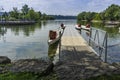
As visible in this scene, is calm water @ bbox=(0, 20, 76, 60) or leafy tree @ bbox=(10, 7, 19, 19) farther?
leafy tree @ bbox=(10, 7, 19, 19)

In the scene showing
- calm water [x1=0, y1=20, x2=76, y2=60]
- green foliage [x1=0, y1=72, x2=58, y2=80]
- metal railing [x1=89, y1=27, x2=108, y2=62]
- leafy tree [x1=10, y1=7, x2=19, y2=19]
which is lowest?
calm water [x1=0, y1=20, x2=76, y2=60]

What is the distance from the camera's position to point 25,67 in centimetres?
679

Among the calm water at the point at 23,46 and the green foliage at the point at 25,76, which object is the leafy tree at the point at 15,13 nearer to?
the calm water at the point at 23,46

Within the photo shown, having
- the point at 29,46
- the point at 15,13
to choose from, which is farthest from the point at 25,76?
the point at 15,13

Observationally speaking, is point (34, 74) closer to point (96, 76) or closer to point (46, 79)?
point (46, 79)

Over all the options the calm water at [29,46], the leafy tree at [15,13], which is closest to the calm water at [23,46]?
the calm water at [29,46]

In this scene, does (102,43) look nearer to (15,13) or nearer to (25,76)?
(25,76)

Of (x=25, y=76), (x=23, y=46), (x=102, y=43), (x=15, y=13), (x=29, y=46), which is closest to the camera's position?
(x=25, y=76)

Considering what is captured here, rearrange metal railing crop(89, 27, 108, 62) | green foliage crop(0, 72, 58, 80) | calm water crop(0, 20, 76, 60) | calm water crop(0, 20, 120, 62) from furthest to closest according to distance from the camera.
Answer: calm water crop(0, 20, 76, 60)
calm water crop(0, 20, 120, 62)
metal railing crop(89, 27, 108, 62)
green foliage crop(0, 72, 58, 80)

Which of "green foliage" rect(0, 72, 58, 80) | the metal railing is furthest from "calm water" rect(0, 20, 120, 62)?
"green foliage" rect(0, 72, 58, 80)

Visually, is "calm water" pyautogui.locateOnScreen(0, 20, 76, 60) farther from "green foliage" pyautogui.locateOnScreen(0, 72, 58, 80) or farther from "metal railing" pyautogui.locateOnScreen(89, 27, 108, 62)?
"green foliage" pyautogui.locateOnScreen(0, 72, 58, 80)

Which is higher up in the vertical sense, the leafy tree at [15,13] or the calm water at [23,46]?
the leafy tree at [15,13]

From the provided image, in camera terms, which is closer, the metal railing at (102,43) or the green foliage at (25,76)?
the green foliage at (25,76)

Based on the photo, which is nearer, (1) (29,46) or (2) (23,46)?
(1) (29,46)
